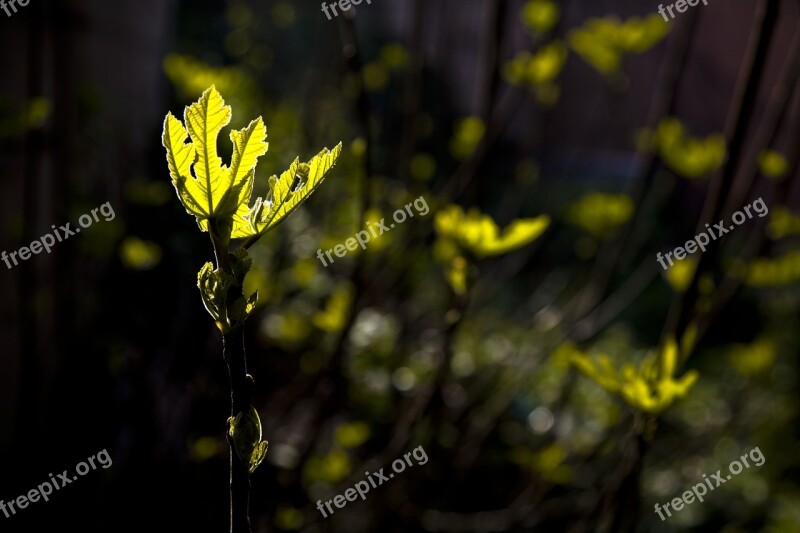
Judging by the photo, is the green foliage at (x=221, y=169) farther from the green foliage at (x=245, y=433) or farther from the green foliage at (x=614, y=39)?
the green foliage at (x=614, y=39)

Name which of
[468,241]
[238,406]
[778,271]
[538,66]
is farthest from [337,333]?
[778,271]

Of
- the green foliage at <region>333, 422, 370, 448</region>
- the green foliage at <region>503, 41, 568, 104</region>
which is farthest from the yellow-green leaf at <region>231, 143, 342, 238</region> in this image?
the green foliage at <region>333, 422, 370, 448</region>

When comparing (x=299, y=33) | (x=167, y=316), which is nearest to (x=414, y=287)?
(x=167, y=316)

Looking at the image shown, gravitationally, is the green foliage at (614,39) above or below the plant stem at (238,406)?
above

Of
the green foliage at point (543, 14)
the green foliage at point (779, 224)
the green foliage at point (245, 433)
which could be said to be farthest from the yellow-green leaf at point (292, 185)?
the green foliage at point (543, 14)

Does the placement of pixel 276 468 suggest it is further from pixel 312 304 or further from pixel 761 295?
pixel 761 295

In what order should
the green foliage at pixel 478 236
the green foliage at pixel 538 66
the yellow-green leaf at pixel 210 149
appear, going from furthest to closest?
1. the green foliage at pixel 538 66
2. the green foliage at pixel 478 236
3. the yellow-green leaf at pixel 210 149

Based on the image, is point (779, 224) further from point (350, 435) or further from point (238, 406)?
point (238, 406)
